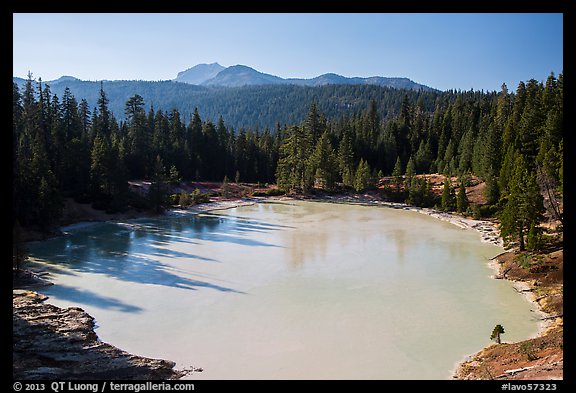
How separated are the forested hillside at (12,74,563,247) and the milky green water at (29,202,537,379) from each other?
5963 mm

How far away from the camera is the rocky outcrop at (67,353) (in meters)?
12.2

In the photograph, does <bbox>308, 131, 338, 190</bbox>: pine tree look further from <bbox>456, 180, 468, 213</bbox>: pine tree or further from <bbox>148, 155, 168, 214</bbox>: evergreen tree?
<bbox>148, 155, 168, 214</bbox>: evergreen tree

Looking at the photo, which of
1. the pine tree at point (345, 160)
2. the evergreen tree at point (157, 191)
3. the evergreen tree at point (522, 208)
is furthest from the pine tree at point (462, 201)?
the evergreen tree at point (157, 191)

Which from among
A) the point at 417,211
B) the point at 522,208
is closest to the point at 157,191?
the point at 417,211

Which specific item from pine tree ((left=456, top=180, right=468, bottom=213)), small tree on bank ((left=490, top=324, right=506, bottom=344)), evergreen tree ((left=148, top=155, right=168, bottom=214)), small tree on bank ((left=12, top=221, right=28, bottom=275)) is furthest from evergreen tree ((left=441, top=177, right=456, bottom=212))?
small tree on bank ((left=12, top=221, right=28, bottom=275))

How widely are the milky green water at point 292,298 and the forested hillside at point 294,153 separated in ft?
19.6

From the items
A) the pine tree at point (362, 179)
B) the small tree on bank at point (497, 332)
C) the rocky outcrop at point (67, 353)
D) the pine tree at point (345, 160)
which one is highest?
the pine tree at point (345, 160)

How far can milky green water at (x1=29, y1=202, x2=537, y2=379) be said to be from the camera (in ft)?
46.2

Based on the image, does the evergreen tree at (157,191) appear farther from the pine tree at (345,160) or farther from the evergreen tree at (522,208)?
the evergreen tree at (522,208)

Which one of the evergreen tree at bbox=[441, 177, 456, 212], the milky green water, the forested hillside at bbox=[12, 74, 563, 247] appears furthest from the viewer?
the evergreen tree at bbox=[441, 177, 456, 212]

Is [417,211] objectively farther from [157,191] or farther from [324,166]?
[157,191]

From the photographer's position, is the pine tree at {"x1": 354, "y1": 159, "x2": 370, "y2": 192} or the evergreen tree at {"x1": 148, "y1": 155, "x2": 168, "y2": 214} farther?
the pine tree at {"x1": 354, "y1": 159, "x2": 370, "y2": 192}

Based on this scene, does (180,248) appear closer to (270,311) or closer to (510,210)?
(270,311)
